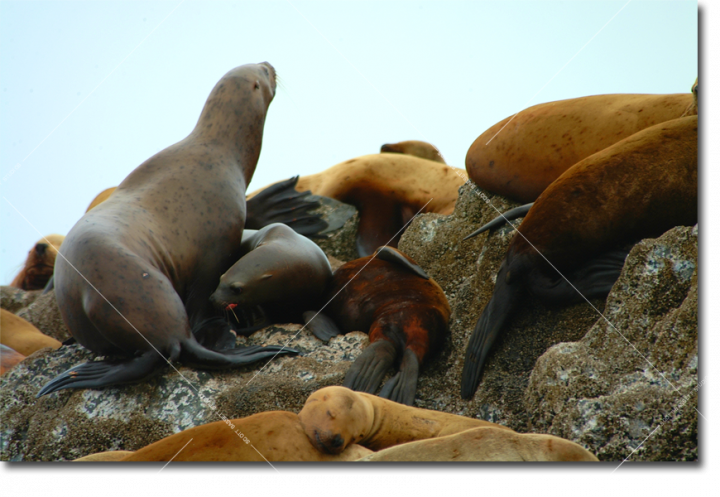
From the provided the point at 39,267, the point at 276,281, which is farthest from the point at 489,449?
the point at 39,267

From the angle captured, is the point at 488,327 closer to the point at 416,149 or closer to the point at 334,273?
the point at 334,273

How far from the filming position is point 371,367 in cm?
254

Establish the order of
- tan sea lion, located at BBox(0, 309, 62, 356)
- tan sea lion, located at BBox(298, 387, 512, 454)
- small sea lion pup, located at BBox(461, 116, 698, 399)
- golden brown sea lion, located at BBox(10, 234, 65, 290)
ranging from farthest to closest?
golden brown sea lion, located at BBox(10, 234, 65, 290)
tan sea lion, located at BBox(0, 309, 62, 356)
small sea lion pup, located at BBox(461, 116, 698, 399)
tan sea lion, located at BBox(298, 387, 512, 454)

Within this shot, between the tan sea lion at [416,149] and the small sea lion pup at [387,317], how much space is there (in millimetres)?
3053

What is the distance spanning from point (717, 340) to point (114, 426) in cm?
194

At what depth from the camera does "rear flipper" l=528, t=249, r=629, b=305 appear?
7.59 feet

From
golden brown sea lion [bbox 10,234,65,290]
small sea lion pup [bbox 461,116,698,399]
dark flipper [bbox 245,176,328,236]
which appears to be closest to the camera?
small sea lion pup [bbox 461,116,698,399]

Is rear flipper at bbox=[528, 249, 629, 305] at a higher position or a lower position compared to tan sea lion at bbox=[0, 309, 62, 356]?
higher

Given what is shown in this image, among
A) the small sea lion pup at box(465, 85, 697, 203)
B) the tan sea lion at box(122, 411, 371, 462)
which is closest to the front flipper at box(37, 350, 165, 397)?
the tan sea lion at box(122, 411, 371, 462)

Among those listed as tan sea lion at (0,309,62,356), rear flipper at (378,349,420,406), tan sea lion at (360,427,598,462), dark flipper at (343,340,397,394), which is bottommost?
rear flipper at (378,349,420,406)

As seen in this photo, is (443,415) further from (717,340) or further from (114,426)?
(114,426)

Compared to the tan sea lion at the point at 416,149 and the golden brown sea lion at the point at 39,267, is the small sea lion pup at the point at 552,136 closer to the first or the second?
the tan sea lion at the point at 416,149

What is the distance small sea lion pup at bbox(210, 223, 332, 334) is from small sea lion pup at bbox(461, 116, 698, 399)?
900mm

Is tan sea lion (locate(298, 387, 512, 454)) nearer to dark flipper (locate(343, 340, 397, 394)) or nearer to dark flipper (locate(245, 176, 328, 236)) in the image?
dark flipper (locate(343, 340, 397, 394))
